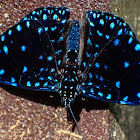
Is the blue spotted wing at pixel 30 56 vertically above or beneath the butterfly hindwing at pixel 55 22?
beneath

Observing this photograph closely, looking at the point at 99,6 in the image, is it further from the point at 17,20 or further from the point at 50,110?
the point at 50,110

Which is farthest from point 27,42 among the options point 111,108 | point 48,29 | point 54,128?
point 111,108

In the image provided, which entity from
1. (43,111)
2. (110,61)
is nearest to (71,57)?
(110,61)

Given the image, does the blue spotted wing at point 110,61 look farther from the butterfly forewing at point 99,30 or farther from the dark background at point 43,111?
the dark background at point 43,111

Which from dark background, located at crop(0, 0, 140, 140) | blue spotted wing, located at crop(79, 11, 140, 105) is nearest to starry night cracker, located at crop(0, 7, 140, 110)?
blue spotted wing, located at crop(79, 11, 140, 105)

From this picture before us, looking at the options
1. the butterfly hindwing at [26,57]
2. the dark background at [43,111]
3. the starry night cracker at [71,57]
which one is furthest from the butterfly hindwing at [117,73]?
the butterfly hindwing at [26,57]

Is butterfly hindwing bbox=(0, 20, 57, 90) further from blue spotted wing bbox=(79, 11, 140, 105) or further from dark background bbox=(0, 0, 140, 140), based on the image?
blue spotted wing bbox=(79, 11, 140, 105)

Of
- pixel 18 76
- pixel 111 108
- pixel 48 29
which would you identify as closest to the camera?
pixel 18 76

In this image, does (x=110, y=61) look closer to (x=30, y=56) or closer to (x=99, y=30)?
(x=99, y=30)
